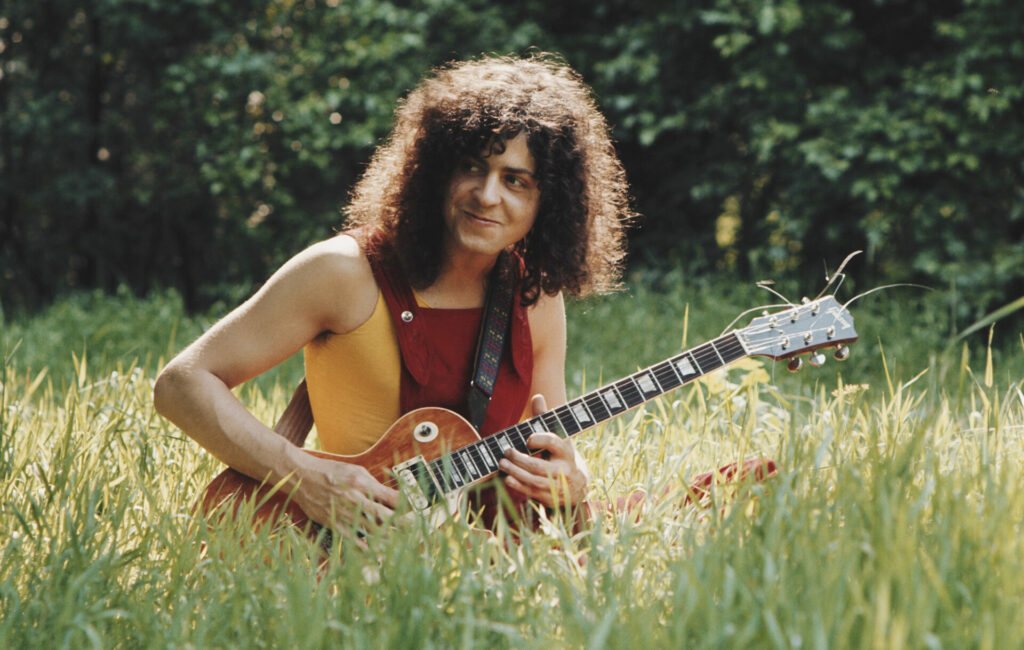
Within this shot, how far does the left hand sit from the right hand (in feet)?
0.98

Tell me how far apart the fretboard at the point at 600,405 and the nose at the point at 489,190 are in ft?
1.84

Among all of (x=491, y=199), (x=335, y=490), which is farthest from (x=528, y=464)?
(x=491, y=199)

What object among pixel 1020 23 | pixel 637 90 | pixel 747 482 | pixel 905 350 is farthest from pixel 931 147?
pixel 747 482

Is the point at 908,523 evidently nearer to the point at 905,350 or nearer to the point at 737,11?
the point at 905,350

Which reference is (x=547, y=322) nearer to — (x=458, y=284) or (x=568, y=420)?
(x=458, y=284)

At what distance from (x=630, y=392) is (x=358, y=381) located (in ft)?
2.36

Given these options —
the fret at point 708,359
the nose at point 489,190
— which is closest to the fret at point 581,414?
the fret at point 708,359

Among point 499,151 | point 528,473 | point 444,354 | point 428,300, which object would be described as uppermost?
point 499,151

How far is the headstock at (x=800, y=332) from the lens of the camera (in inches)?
102

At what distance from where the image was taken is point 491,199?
2551 millimetres

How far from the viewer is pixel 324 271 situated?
2492mm

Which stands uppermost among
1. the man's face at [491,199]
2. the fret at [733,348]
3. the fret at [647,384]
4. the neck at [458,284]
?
the man's face at [491,199]

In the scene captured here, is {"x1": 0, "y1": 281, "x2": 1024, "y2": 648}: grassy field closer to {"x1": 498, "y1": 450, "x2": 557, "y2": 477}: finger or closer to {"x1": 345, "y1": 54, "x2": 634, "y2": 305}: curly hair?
{"x1": 498, "y1": 450, "x2": 557, "y2": 477}: finger

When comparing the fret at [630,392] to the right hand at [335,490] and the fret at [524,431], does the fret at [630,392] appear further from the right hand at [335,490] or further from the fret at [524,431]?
the right hand at [335,490]
